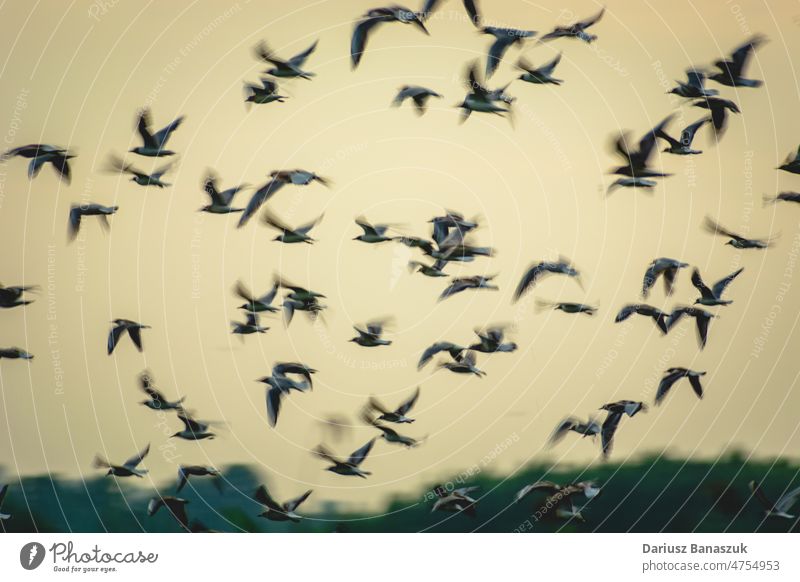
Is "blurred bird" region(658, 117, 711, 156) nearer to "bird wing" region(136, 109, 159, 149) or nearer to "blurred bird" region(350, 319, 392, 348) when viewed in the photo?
"blurred bird" region(350, 319, 392, 348)

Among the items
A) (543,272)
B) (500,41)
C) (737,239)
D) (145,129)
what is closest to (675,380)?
(737,239)

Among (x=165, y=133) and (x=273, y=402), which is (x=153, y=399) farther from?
(x=165, y=133)

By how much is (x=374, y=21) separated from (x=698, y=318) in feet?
9.21

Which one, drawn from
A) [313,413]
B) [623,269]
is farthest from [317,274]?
[623,269]

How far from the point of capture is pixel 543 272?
7.27m

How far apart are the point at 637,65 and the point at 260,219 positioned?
2.60 m

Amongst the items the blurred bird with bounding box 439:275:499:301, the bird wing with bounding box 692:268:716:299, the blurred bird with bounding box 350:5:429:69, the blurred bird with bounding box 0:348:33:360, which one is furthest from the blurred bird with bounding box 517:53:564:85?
the blurred bird with bounding box 0:348:33:360

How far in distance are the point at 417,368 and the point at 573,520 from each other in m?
1.43

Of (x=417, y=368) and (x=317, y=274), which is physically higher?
(x=317, y=274)

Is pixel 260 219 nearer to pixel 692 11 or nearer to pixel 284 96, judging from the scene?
pixel 284 96

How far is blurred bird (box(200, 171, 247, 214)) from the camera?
708 centimetres

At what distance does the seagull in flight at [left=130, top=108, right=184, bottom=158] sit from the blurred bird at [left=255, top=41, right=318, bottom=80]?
2.11ft
